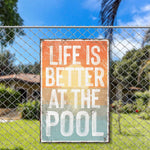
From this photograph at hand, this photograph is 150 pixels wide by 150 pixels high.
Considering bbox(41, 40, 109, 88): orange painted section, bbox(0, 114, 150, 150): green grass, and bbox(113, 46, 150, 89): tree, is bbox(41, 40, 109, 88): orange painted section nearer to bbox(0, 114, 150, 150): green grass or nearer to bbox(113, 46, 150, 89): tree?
bbox(113, 46, 150, 89): tree

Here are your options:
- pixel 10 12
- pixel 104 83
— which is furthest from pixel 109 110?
pixel 10 12

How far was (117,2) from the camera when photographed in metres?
2.61

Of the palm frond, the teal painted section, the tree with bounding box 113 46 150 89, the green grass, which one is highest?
the palm frond

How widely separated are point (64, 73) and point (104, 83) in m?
0.43

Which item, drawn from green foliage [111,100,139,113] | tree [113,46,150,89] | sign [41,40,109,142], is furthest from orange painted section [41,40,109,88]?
green foliage [111,100,139,113]

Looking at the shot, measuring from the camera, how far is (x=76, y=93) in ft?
5.82

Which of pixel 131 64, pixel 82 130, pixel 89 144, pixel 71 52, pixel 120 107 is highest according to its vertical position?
pixel 71 52

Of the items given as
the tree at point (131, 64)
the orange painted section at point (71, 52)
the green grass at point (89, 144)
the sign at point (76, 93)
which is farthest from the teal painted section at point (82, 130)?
the tree at point (131, 64)

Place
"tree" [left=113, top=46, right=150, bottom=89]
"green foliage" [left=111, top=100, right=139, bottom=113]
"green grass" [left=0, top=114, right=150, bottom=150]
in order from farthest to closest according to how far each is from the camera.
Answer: "green grass" [left=0, top=114, right=150, bottom=150] < "green foliage" [left=111, top=100, right=139, bottom=113] < "tree" [left=113, top=46, right=150, bottom=89]

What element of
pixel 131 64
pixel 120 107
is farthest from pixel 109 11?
pixel 120 107

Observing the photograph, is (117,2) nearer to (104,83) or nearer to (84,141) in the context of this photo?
(104,83)

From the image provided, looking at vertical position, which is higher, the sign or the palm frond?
the palm frond

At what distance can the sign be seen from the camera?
178cm

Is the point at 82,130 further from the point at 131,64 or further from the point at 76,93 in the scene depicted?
the point at 131,64
